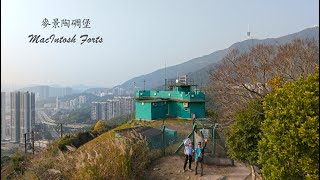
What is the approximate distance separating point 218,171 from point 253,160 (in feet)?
5.55

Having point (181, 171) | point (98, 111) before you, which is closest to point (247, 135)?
point (181, 171)

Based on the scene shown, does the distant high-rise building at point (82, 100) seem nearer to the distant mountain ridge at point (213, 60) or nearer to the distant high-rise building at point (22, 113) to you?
the distant mountain ridge at point (213, 60)

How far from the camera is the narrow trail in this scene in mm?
8891

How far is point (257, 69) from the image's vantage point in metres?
18.7

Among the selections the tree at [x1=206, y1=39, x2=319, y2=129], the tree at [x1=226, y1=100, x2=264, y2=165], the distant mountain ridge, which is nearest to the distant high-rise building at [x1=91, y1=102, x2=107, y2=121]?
the distant mountain ridge

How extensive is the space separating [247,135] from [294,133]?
268 cm

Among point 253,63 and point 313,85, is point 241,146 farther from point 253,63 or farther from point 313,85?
point 253,63

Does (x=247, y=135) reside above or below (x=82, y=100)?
above

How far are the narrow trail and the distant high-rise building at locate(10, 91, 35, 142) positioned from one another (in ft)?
100

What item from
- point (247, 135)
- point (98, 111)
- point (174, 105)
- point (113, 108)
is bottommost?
point (98, 111)

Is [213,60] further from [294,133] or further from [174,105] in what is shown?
[294,133]

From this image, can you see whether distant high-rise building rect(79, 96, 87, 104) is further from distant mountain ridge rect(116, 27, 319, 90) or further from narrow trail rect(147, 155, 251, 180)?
narrow trail rect(147, 155, 251, 180)

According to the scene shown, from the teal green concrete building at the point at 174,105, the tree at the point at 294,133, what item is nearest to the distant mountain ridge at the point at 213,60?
the tree at the point at 294,133

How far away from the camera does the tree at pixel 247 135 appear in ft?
27.2
